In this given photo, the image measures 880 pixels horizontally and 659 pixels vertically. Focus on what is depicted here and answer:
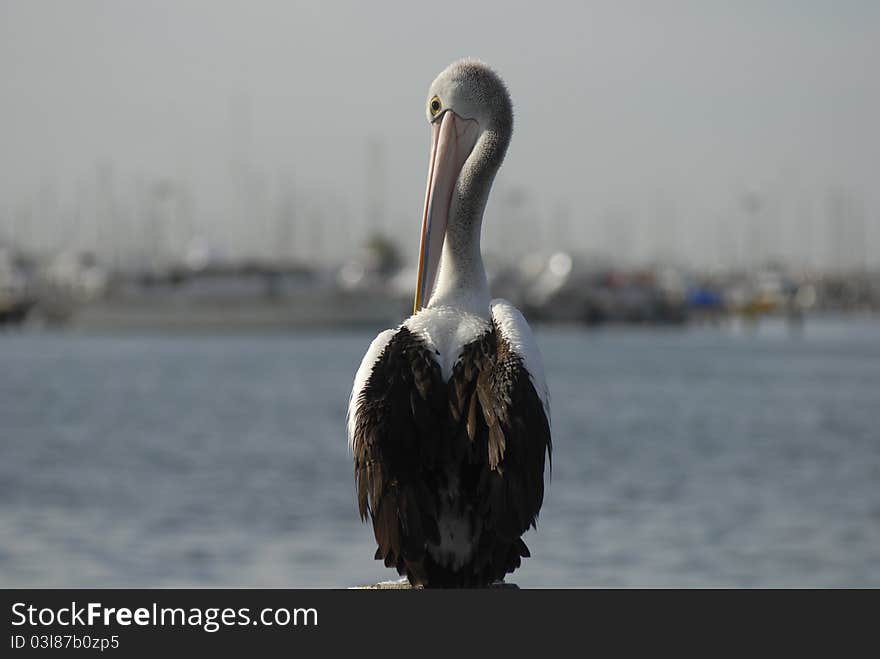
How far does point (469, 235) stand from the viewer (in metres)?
5.50

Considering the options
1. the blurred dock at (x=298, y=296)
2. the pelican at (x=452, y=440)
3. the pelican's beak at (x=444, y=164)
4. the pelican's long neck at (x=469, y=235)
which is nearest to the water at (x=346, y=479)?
the pelican's beak at (x=444, y=164)

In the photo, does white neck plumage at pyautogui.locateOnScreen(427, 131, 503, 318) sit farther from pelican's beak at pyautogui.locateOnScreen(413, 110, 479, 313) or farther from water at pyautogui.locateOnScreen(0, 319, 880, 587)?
water at pyautogui.locateOnScreen(0, 319, 880, 587)

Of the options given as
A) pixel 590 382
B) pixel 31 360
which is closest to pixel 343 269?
pixel 31 360

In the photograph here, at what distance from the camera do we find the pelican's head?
568 centimetres

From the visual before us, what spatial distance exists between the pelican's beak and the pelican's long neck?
38 millimetres

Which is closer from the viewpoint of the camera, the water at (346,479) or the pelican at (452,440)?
the pelican at (452,440)

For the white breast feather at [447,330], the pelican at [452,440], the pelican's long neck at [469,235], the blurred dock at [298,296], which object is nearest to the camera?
the pelican at [452,440]

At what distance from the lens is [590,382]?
2004 inches

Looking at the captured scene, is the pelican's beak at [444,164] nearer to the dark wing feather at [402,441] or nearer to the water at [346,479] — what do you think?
the dark wing feather at [402,441]

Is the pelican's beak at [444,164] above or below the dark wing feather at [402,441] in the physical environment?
above

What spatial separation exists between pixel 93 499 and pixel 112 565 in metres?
6.57

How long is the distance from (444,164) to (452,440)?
1.38 metres

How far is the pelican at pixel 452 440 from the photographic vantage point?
16.1 feet
